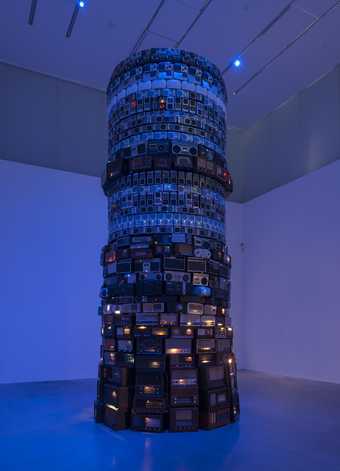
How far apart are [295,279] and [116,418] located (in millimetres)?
7087

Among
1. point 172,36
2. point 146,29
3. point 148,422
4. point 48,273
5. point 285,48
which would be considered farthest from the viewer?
point 285,48

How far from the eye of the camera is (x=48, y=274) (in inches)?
404

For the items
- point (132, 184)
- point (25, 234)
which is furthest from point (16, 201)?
point (132, 184)

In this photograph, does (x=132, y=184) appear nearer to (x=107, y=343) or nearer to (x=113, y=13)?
(x=107, y=343)

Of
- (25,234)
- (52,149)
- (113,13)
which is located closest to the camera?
(113,13)

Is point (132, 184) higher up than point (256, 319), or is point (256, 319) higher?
point (132, 184)

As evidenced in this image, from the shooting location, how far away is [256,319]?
40.7 feet

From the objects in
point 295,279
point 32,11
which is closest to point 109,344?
point 295,279

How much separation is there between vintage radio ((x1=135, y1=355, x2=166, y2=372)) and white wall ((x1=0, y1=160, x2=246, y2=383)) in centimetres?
533

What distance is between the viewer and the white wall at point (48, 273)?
9.80m

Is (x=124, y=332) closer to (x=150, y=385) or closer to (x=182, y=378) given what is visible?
(x=150, y=385)

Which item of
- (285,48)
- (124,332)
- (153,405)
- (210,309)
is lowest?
(153,405)

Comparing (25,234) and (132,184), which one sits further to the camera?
(25,234)

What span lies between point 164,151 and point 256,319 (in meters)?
7.93
